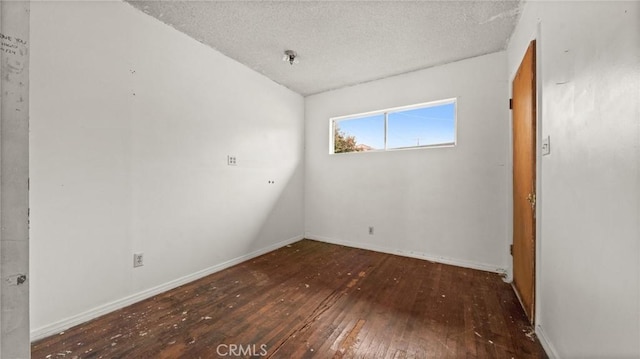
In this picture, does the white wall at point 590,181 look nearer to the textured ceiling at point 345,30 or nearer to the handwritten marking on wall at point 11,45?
the textured ceiling at point 345,30

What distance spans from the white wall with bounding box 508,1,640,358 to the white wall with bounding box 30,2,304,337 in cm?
289

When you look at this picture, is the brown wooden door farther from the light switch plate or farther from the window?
the window

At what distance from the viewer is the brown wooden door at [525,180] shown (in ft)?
5.59

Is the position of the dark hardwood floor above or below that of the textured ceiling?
below

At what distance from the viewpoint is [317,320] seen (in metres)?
1.82

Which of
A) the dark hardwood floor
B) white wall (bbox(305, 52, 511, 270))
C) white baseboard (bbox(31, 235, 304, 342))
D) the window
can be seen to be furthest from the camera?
the window

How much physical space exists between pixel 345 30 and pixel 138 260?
2862 millimetres

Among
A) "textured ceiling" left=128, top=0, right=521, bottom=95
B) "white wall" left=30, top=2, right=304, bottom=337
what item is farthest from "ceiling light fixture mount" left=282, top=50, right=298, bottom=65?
"white wall" left=30, top=2, right=304, bottom=337

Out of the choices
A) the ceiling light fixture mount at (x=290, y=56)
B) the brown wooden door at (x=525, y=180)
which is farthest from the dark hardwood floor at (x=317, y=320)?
the ceiling light fixture mount at (x=290, y=56)

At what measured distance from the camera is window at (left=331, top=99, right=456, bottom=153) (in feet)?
10.3

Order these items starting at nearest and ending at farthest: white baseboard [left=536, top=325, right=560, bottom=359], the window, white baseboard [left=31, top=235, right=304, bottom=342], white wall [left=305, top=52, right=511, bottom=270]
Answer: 1. white baseboard [left=536, top=325, right=560, bottom=359]
2. white baseboard [left=31, top=235, right=304, bottom=342]
3. white wall [left=305, top=52, right=511, bottom=270]
4. the window

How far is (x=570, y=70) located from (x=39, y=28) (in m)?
3.20

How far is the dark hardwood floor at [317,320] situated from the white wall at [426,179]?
503 mm

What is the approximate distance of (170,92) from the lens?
2324mm
